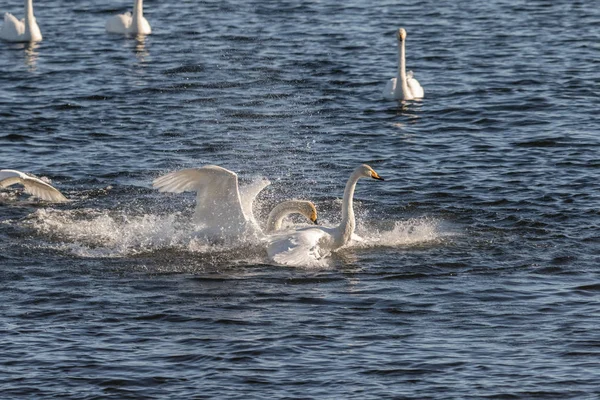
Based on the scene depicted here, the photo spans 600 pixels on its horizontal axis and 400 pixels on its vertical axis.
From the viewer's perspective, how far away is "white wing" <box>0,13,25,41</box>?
94.0ft

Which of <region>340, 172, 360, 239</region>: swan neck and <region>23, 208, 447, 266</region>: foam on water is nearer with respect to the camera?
<region>340, 172, 360, 239</region>: swan neck

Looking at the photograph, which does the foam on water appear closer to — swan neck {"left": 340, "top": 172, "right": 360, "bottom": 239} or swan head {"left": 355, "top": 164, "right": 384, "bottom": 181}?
swan neck {"left": 340, "top": 172, "right": 360, "bottom": 239}

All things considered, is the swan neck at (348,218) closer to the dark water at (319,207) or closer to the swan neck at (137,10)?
the dark water at (319,207)

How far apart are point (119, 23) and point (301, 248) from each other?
16.7m

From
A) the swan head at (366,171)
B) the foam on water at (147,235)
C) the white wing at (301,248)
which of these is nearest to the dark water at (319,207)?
the foam on water at (147,235)

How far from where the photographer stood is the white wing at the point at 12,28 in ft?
94.0

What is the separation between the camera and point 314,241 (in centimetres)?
1408

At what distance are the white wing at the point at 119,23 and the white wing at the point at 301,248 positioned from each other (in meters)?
15.9

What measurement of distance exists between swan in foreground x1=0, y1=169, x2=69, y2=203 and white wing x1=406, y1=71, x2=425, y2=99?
8112mm

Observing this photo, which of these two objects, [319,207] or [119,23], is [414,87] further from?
[119,23]

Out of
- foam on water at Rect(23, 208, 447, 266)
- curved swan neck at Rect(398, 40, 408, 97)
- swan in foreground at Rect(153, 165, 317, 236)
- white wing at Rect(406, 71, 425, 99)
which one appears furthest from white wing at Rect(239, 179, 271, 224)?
white wing at Rect(406, 71, 425, 99)

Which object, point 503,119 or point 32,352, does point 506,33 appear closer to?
point 503,119

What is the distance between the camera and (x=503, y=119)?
68.9 ft

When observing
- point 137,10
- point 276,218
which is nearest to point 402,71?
point 276,218
